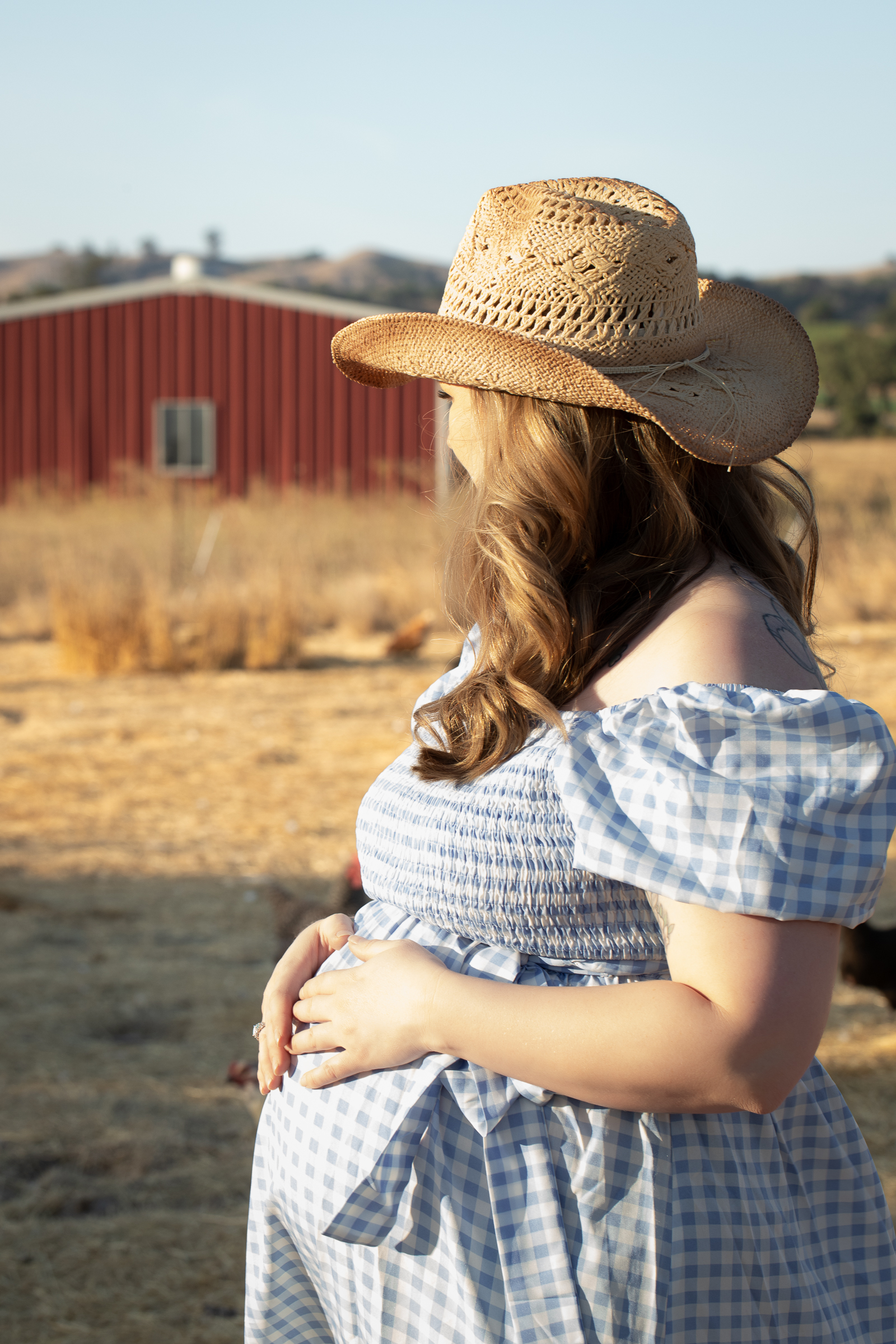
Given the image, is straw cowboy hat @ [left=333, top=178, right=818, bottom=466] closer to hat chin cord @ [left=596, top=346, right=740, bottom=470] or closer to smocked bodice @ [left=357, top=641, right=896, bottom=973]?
hat chin cord @ [left=596, top=346, right=740, bottom=470]

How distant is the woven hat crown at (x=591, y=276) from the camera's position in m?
1.35

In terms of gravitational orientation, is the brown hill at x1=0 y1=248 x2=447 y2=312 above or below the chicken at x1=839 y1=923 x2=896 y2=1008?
above

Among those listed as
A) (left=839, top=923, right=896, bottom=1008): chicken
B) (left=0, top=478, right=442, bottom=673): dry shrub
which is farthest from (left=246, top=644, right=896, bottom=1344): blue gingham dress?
(left=0, top=478, right=442, bottom=673): dry shrub

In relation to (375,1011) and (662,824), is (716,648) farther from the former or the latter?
(375,1011)

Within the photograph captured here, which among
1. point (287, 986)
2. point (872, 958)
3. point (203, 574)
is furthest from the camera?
point (203, 574)

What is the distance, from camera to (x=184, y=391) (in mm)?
18234

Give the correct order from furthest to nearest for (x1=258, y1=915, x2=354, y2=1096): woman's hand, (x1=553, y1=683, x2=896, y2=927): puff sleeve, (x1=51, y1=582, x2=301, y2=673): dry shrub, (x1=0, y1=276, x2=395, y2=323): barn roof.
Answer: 1. (x1=0, y1=276, x2=395, y2=323): barn roof
2. (x1=51, y1=582, x2=301, y2=673): dry shrub
3. (x1=258, y1=915, x2=354, y2=1096): woman's hand
4. (x1=553, y1=683, x2=896, y2=927): puff sleeve

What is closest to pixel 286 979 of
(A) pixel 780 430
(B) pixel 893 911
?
(A) pixel 780 430

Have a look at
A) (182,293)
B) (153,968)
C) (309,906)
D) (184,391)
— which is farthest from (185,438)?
(309,906)

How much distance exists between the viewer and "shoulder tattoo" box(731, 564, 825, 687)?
125 cm

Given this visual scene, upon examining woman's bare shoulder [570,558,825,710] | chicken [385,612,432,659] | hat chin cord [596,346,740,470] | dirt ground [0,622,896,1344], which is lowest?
chicken [385,612,432,659]

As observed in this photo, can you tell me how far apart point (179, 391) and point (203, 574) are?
7546 millimetres

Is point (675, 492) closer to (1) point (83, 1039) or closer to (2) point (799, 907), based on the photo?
(2) point (799, 907)

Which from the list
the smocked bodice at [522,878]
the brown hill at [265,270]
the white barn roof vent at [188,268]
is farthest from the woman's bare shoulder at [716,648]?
the brown hill at [265,270]
